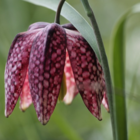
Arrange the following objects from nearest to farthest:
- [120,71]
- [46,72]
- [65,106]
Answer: [46,72]
[120,71]
[65,106]

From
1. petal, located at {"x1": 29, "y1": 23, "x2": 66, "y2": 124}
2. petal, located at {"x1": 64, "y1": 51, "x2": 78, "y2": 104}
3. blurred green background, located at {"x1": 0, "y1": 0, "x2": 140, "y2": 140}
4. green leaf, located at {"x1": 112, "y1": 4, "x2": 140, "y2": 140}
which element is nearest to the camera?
petal, located at {"x1": 29, "y1": 23, "x2": 66, "y2": 124}

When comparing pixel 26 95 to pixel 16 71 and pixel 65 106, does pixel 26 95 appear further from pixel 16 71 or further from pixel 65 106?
pixel 65 106

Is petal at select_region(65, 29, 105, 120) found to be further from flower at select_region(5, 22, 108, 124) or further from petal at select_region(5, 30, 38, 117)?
petal at select_region(5, 30, 38, 117)

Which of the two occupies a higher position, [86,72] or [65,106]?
[86,72]

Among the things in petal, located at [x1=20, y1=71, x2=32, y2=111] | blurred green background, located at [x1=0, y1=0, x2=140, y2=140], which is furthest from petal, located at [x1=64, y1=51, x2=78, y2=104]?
blurred green background, located at [x1=0, y1=0, x2=140, y2=140]

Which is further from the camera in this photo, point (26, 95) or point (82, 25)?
point (26, 95)

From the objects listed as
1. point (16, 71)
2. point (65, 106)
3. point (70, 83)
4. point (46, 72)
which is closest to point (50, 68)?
point (46, 72)
